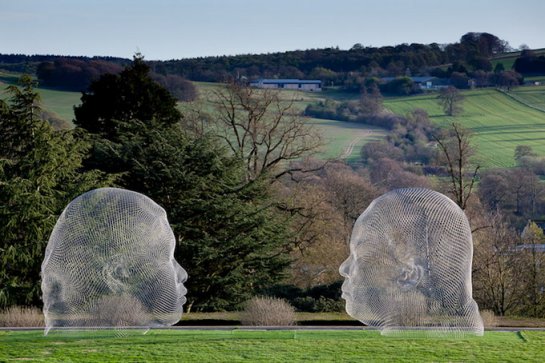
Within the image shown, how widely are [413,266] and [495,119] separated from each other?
10338 cm

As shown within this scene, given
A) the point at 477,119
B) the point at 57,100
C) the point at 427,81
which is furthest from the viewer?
the point at 427,81

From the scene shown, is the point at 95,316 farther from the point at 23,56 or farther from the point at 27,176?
the point at 23,56

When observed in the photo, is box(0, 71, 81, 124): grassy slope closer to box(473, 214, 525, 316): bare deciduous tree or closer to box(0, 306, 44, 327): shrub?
box(473, 214, 525, 316): bare deciduous tree

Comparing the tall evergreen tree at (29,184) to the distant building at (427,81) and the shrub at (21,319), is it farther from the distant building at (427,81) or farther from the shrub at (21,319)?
the distant building at (427,81)

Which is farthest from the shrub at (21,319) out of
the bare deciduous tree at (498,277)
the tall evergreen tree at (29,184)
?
the bare deciduous tree at (498,277)

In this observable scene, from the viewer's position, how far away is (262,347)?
69.5 ft

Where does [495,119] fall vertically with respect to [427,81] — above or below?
below

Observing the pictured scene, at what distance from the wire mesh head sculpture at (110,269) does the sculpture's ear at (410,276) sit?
4715mm

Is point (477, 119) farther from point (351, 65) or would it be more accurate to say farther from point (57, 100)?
point (57, 100)

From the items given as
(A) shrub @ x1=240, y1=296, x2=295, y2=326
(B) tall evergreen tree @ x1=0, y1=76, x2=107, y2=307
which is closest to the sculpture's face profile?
(A) shrub @ x1=240, y1=296, x2=295, y2=326

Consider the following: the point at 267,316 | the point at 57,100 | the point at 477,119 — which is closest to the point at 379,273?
the point at 267,316

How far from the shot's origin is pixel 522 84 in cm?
13612

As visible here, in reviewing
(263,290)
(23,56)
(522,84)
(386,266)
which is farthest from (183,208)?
(522,84)

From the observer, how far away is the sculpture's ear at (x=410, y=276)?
63.1 ft
